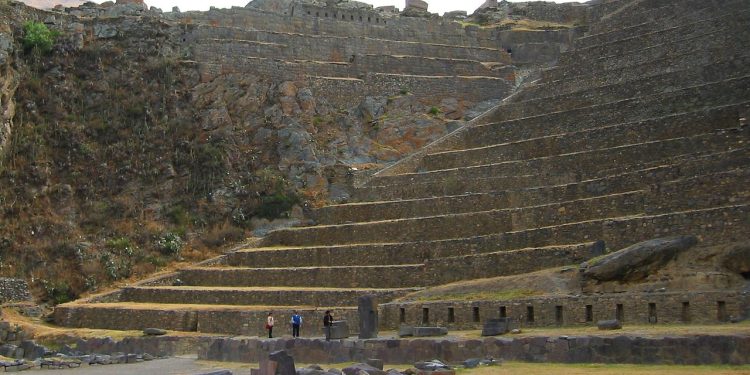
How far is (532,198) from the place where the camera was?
106 feet

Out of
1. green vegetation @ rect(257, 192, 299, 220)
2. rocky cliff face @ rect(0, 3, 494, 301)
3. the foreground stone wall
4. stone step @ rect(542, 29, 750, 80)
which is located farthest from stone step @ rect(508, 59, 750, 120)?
the foreground stone wall

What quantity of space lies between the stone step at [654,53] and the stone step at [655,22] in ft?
7.73

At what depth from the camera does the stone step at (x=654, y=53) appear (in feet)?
129

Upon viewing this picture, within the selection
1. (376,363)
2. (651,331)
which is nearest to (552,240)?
(651,331)

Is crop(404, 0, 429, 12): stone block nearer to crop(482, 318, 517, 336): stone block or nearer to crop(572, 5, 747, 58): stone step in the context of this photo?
crop(572, 5, 747, 58): stone step

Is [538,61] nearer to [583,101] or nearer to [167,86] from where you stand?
[583,101]

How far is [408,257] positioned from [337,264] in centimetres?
295

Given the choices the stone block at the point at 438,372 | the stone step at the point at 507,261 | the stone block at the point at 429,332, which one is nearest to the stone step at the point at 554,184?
the stone step at the point at 507,261

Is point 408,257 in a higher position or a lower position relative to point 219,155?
lower

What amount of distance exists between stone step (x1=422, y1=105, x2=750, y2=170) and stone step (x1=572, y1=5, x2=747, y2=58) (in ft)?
27.3

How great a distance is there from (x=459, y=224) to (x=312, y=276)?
17.1ft

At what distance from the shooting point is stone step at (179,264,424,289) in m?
30.8

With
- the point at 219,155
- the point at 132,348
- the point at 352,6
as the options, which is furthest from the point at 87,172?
the point at 352,6

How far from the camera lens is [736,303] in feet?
73.7
